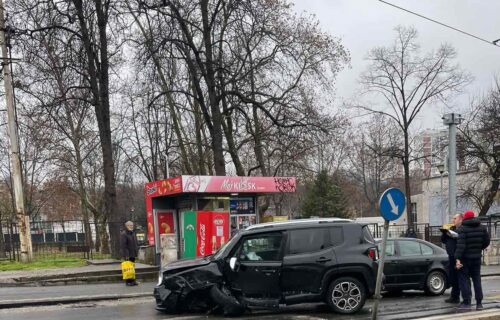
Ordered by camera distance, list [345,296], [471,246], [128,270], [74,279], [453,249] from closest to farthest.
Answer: [345,296], [471,246], [453,249], [128,270], [74,279]

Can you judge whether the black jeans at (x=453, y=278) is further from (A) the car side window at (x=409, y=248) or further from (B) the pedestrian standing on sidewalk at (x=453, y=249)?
(A) the car side window at (x=409, y=248)

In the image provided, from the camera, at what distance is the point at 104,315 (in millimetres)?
10461

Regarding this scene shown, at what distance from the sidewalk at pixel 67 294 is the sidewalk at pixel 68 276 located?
24.6 inches

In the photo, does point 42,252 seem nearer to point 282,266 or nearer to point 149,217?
point 149,217

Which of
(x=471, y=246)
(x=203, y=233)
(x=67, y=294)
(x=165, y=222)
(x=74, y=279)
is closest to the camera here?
(x=471, y=246)

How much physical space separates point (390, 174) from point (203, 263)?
61.5m

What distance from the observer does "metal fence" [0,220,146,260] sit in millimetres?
24969

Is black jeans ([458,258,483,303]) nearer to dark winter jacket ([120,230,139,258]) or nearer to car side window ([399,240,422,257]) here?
car side window ([399,240,422,257])

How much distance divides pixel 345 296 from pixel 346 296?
0.02 meters

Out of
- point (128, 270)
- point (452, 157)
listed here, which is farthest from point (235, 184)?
point (452, 157)

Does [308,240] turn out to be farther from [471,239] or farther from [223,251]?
[471,239]

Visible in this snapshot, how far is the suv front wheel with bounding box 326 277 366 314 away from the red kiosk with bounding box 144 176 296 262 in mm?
9354

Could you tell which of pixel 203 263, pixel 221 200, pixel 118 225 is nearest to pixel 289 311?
pixel 203 263

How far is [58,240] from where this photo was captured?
95.6 ft
